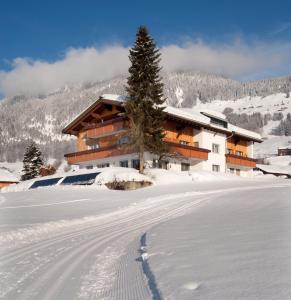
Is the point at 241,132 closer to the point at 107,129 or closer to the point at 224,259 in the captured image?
the point at 107,129

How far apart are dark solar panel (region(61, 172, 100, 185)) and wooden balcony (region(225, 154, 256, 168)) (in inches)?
838

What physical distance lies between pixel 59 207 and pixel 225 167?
1347 inches

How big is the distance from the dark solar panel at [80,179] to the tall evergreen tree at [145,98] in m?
4.55

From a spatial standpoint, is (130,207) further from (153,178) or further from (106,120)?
(106,120)

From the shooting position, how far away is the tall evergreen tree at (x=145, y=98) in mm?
39438

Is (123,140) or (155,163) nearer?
(155,163)

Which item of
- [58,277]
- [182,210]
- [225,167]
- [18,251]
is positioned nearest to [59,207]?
[182,210]

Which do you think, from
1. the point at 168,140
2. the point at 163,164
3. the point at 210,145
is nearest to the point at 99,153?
the point at 163,164

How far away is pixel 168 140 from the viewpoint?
46.1m

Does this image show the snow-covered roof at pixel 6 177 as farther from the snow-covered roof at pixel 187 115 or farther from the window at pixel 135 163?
the window at pixel 135 163

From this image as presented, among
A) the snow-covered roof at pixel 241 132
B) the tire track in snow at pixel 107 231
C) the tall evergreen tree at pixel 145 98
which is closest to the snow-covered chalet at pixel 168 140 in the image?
the snow-covered roof at pixel 241 132

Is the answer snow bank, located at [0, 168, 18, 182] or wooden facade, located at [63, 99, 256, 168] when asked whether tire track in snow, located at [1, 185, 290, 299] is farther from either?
snow bank, located at [0, 168, 18, 182]

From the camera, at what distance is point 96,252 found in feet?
33.3

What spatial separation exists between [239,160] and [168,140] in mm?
14851
